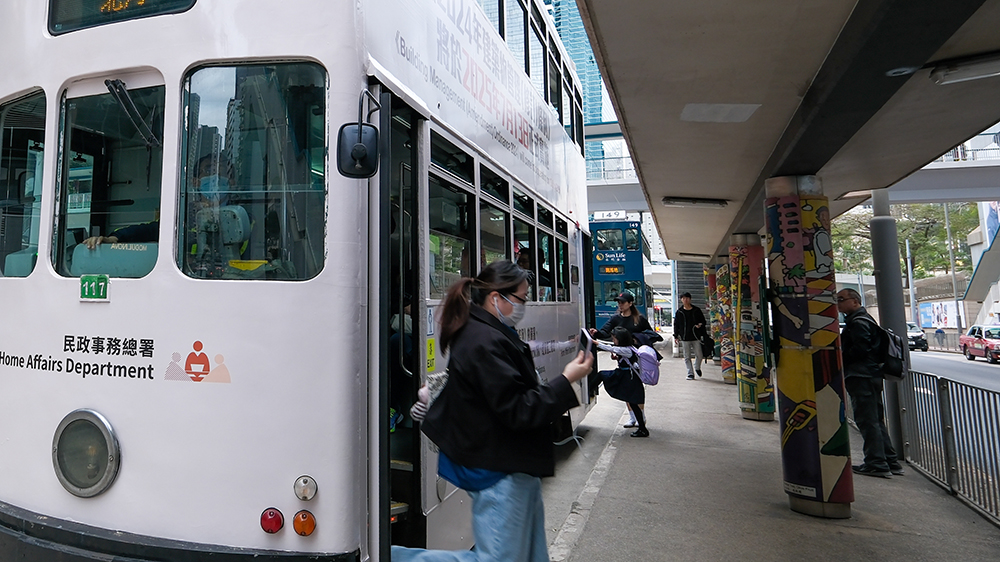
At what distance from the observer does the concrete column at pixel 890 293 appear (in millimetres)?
6473

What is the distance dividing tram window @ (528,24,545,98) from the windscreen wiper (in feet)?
12.2

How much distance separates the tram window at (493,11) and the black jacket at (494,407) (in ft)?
9.57

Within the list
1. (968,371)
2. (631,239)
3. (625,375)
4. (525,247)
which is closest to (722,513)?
(625,375)

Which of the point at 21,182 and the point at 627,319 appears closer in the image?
the point at 21,182

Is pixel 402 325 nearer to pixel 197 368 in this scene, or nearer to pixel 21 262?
pixel 197 368

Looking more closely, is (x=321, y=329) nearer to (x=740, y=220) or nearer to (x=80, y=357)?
(x=80, y=357)

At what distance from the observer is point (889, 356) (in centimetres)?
564

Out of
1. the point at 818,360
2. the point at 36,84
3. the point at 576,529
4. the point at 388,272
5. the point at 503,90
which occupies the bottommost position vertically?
the point at 576,529

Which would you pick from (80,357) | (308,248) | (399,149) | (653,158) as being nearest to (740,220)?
(653,158)

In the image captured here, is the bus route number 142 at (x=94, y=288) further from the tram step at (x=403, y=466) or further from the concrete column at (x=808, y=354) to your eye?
the concrete column at (x=808, y=354)

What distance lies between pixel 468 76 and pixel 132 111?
75.6 inches

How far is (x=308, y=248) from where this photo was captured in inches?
94.3

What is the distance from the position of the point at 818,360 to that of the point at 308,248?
4.28 m

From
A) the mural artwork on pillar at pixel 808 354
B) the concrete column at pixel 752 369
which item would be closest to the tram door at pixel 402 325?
the mural artwork on pillar at pixel 808 354
